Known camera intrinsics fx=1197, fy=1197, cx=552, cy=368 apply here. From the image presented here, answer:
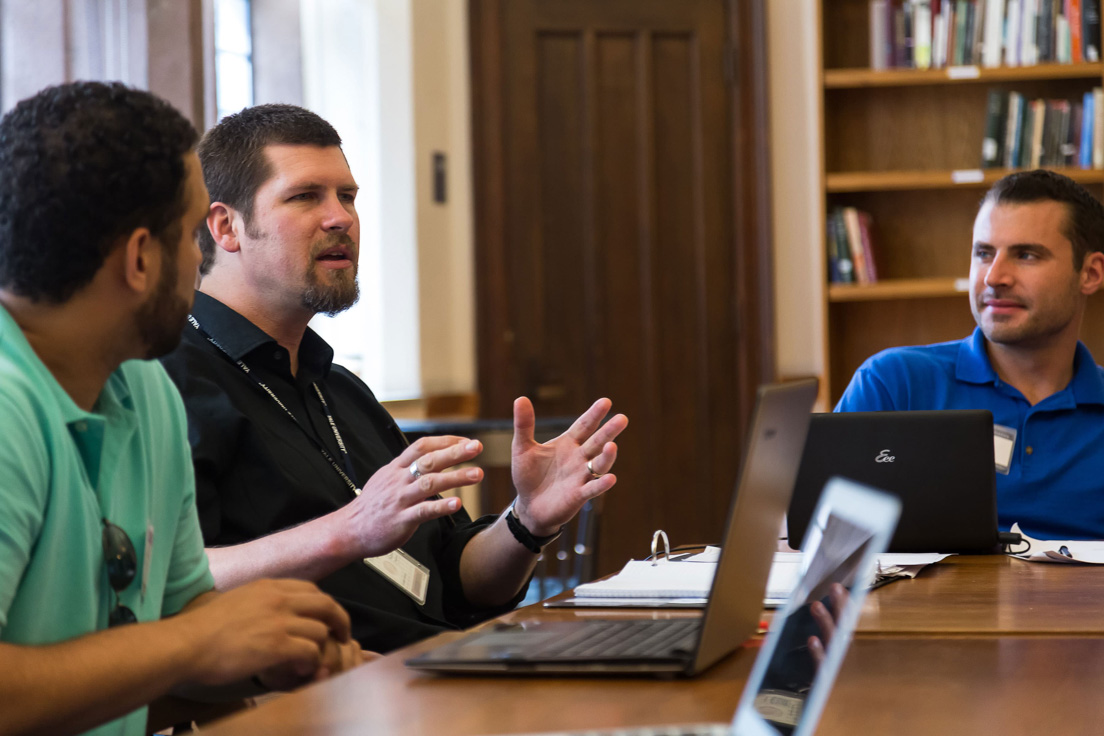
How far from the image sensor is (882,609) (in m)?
1.36

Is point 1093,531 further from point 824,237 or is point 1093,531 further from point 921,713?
point 824,237

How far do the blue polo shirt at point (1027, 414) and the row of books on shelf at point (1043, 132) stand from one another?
80.6 inches

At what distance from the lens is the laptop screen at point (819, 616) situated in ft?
2.02

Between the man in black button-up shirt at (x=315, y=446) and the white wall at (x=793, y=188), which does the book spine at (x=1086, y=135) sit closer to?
the white wall at (x=793, y=188)

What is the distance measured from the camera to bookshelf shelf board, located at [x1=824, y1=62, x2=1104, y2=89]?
13.6ft

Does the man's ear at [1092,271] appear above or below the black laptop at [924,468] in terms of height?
above

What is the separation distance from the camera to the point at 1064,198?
2.53 m

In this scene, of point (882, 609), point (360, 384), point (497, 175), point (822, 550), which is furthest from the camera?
point (497, 175)

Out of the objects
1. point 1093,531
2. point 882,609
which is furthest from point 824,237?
point 882,609

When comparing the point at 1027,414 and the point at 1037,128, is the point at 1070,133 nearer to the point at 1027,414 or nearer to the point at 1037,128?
the point at 1037,128

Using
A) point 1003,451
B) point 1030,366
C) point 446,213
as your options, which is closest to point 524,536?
point 1003,451

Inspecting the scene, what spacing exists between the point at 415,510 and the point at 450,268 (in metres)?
3.42

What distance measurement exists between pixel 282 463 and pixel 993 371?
55.6 inches

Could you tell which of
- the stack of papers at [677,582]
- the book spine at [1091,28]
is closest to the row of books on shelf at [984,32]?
the book spine at [1091,28]
